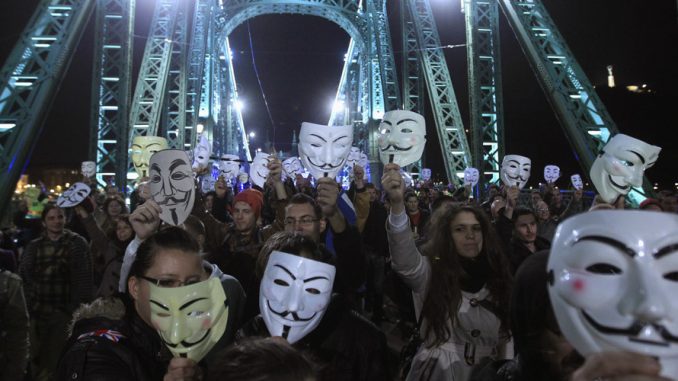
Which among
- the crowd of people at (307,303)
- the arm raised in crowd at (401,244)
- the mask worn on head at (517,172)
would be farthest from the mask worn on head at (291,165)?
the arm raised in crowd at (401,244)

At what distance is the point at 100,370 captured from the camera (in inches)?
63.9

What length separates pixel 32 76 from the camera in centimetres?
846

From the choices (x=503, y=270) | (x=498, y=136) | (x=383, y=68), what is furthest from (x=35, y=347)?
(x=383, y=68)

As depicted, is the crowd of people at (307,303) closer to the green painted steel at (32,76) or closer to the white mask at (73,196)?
the white mask at (73,196)

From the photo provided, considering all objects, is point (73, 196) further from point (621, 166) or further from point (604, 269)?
point (604, 269)

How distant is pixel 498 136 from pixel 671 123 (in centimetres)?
3137

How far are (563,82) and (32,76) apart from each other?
1035cm

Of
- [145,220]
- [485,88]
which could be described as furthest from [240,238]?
[485,88]

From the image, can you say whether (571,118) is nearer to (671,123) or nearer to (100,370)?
(100,370)

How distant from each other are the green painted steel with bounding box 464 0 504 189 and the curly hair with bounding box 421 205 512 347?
9488mm

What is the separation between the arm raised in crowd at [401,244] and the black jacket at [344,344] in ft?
1.31

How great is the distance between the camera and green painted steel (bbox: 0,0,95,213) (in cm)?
771

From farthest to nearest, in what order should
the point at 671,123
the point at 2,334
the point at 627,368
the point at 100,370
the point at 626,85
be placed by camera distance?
the point at 626,85, the point at 671,123, the point at 2,334, the point at 100,370, the point at 627,368

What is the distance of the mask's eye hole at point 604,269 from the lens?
112 cm
